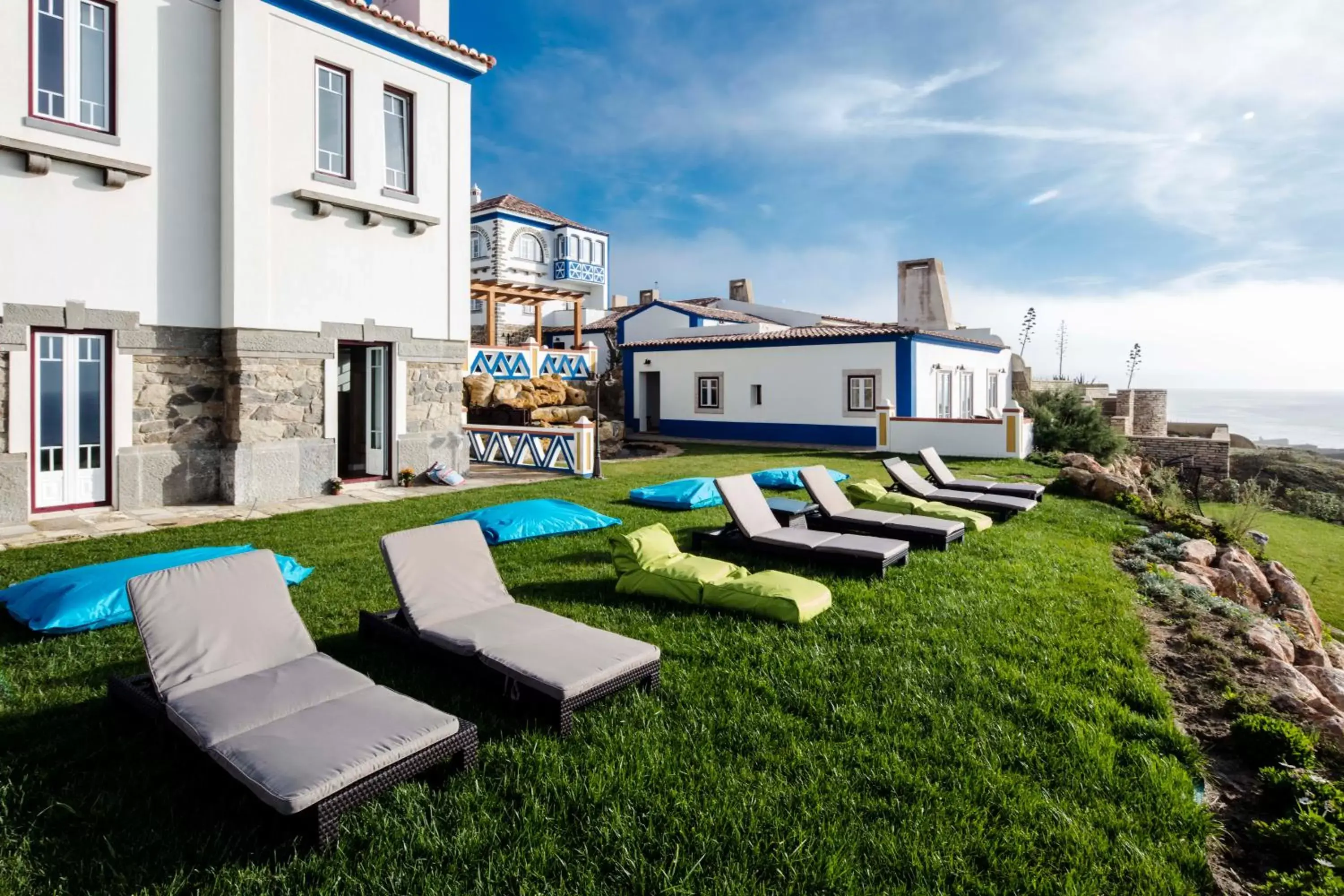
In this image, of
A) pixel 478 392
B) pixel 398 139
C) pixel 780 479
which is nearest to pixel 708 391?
pixel 478 392

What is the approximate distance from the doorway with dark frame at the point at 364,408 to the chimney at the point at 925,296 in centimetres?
1798

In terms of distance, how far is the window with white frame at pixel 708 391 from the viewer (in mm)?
24906

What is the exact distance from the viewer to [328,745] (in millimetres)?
3072

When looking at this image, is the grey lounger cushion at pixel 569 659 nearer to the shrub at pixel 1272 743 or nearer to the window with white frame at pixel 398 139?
the shrub at pixel 1272 743

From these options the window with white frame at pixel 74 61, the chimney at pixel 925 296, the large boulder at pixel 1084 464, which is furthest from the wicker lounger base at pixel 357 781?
the chimney at pixel 925 296

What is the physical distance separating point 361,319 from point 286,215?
6.04 feet

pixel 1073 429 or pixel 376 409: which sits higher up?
pixel 376 409

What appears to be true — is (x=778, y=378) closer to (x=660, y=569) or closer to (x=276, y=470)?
(x=276, y=470)

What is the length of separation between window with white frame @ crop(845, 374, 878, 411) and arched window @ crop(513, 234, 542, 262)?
836 inches

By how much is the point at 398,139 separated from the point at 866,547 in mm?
10506

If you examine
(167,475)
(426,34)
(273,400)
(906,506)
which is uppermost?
(426,34)

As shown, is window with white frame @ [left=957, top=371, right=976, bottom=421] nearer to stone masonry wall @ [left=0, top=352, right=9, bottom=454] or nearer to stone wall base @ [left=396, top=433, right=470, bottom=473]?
stone wall base @ [left=396, top=433, right=470, bottom=473]

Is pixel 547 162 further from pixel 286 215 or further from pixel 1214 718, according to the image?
pixel 1214 718

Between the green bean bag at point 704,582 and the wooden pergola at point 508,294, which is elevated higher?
the wooden pergola at point 508,294
